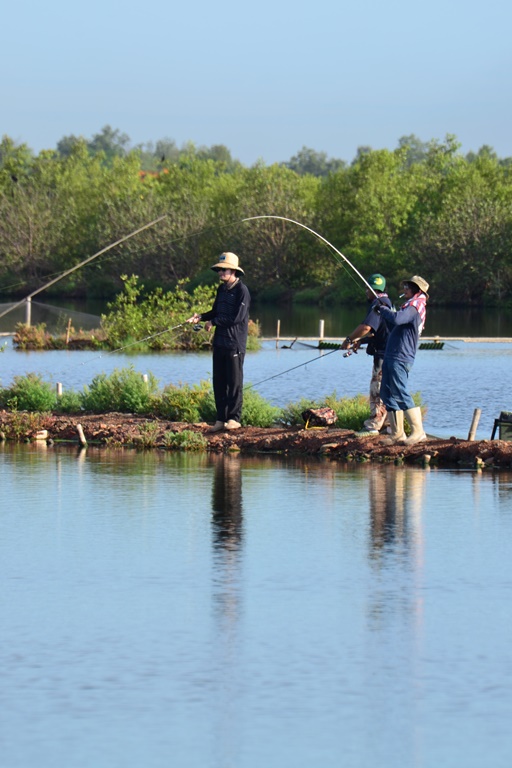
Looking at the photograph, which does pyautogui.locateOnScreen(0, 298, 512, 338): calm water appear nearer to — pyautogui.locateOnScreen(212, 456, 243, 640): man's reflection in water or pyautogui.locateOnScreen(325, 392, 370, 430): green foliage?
pyautogui.locateOnScreen(325, 392, 370, 430): green foliage

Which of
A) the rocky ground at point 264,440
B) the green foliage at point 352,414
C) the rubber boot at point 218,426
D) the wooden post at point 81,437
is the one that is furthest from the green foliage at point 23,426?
the green foliage at point 352,414

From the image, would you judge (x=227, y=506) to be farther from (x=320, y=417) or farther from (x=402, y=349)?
(x=320, y=417)

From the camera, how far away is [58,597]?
9742mm

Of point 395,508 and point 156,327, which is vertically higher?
point 156,327

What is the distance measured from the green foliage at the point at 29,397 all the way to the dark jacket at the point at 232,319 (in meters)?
3.73

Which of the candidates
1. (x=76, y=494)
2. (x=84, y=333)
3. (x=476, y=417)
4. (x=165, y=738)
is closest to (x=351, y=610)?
(x=165, y=738)

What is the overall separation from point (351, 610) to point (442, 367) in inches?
1125

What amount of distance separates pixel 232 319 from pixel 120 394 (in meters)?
3.34

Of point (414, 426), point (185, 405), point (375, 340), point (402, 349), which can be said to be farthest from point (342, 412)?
point (402, 349)

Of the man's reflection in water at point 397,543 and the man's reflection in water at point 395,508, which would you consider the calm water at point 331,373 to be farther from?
the man's reflection in water at point 397,543

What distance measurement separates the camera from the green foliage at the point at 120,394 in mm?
20219

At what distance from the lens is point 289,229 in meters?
98.1

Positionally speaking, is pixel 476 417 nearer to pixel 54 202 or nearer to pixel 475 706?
pixel 475 706

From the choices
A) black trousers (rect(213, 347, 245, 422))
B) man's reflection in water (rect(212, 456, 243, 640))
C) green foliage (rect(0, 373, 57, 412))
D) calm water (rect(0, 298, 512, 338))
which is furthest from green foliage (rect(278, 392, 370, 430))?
calm water (rect(0, 298, 512, 338))
